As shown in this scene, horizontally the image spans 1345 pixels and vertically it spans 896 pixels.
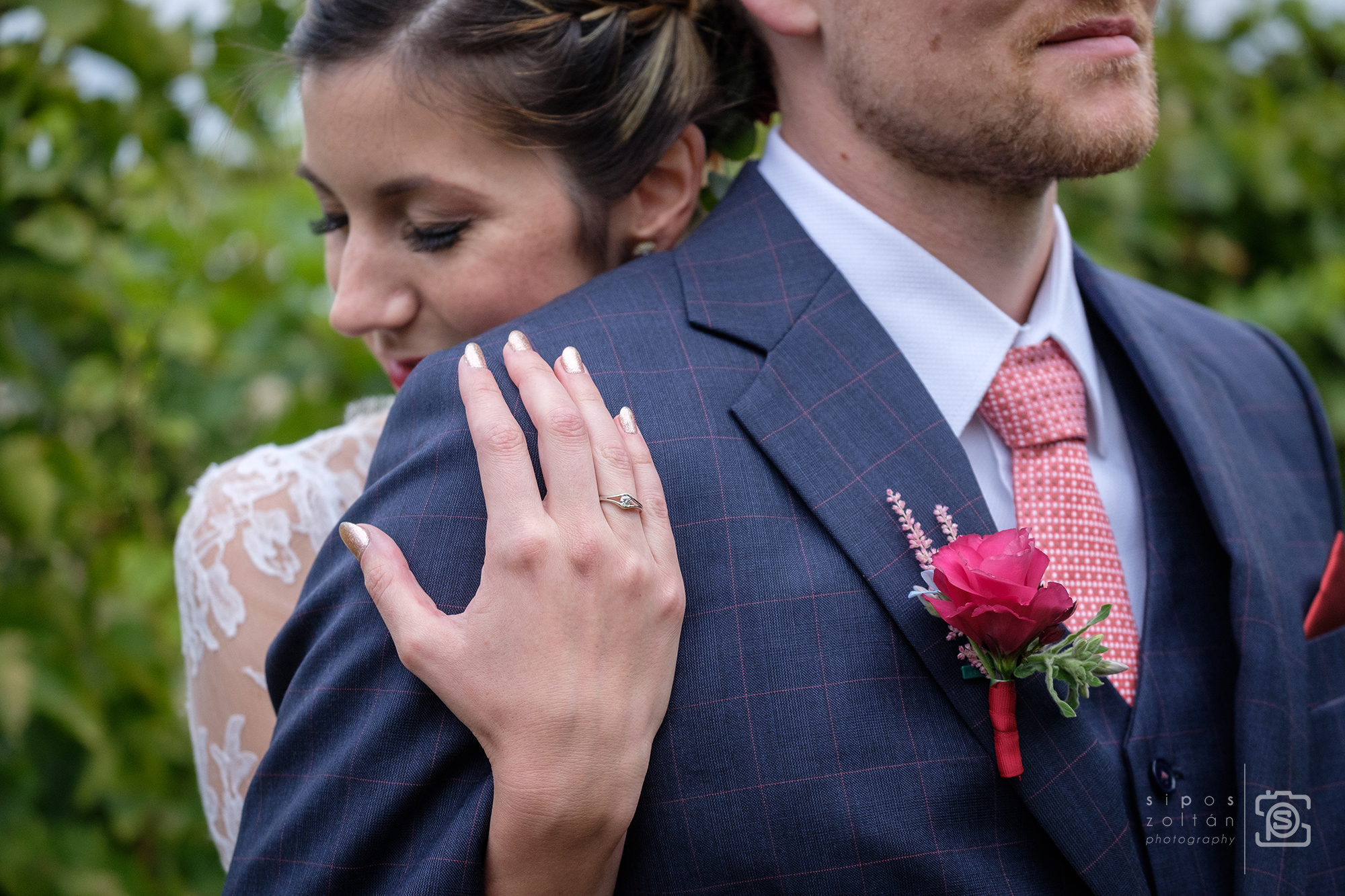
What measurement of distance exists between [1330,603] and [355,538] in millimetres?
1435

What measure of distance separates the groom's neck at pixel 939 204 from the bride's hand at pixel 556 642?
27.1 inches

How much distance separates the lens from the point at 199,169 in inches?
114

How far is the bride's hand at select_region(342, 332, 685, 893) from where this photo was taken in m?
1.23

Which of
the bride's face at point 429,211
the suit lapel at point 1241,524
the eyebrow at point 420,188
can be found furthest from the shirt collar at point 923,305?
the eyebrow at point 420,188

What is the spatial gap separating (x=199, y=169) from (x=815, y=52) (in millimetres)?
1797

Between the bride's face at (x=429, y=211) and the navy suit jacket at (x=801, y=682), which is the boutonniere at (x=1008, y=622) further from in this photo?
the bride's face at (x=429, y=211)

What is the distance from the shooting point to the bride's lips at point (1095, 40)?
1595 mm

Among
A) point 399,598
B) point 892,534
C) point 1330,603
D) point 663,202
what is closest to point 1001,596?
point 892,534

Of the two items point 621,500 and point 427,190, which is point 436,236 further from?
point 621,500

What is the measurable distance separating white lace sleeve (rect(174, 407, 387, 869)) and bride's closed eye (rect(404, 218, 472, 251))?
296mm

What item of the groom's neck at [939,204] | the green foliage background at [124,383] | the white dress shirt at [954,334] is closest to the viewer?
the white dress shirt at [954,334]

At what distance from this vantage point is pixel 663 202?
6.37 feet

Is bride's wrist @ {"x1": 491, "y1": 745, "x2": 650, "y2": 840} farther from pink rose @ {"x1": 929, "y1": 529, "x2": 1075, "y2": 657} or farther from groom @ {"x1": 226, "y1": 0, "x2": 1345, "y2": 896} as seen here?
pink rose @ {"x1": 929, "y1": 529, "x2": 1075, "y2": 657}

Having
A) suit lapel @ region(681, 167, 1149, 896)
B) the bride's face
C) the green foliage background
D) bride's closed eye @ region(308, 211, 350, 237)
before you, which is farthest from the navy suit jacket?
the green foliage background
